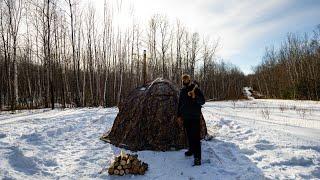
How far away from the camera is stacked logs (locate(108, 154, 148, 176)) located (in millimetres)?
7332

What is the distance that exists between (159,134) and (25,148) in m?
3.40

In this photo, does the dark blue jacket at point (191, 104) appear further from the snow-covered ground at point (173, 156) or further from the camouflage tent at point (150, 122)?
the camouflage tent at point (150, 122)

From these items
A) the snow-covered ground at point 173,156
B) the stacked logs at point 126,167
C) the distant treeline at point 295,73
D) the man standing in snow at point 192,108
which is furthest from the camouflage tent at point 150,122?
the distant treeline at point 295,73

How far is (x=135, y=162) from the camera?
7.42m

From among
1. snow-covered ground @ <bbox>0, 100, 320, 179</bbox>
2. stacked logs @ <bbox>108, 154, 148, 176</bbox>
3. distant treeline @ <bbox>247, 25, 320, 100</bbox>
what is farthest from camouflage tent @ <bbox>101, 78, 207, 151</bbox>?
distant treeline @ <bbox>247, 25, 320, 100</bbox>

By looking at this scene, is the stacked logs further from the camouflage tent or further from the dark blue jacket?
the camouflage tent

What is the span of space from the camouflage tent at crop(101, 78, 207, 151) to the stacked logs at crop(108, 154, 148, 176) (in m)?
1.78

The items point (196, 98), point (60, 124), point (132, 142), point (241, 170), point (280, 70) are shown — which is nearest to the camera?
point (241, 170)

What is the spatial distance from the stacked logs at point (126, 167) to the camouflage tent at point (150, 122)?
1782 mm

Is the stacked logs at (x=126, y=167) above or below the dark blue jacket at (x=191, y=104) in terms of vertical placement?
below

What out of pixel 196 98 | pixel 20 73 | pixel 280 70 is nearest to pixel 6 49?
pixel 20 73

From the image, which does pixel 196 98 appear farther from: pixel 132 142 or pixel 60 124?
pixel 60 124

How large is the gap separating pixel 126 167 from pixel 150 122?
2416 mm

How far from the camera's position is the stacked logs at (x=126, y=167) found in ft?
24.1
